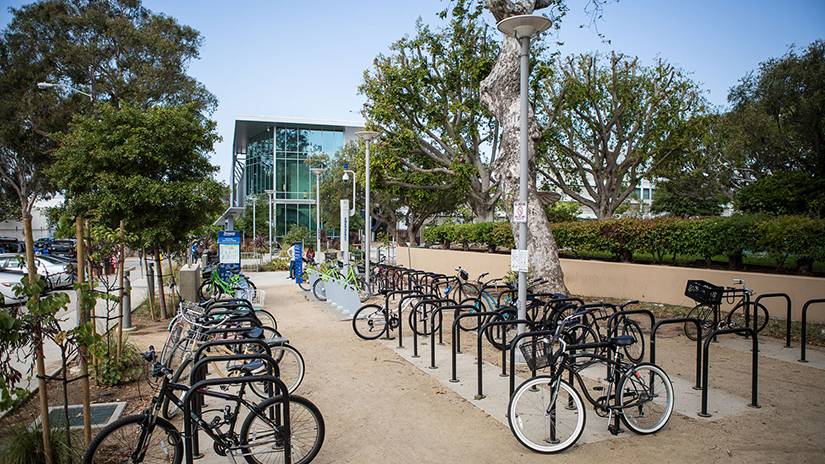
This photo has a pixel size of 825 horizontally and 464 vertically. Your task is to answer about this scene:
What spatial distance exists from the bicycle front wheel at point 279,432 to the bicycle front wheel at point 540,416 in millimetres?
1594

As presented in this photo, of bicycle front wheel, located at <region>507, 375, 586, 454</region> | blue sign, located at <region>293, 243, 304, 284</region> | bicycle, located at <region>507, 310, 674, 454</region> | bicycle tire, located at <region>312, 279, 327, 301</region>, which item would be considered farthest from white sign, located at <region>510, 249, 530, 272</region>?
blue sign, located at <region>293, 243, 304, 284</region>

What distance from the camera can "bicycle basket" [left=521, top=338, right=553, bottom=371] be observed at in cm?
558

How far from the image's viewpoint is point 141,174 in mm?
10766

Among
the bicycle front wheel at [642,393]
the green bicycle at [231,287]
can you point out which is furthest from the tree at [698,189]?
the bicycle front wheel at [642,393]

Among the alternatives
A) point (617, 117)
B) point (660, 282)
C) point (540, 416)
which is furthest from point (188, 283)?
point (617, 117)

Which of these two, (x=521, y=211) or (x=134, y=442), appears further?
(x=521, y=211)

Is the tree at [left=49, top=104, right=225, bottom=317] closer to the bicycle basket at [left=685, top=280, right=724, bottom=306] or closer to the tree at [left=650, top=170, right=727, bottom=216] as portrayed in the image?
the bicycle basket at [left=685, top=280, right=724, bottom=306]

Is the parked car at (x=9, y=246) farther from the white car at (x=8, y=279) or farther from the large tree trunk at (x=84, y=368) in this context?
the large tree trunk at (x=84, y=368)

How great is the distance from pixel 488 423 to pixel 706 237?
28.2 feet

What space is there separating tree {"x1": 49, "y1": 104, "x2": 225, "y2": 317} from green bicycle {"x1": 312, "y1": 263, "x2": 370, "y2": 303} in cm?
308

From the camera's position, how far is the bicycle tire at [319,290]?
14328 mm

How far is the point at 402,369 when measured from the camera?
7.36 m

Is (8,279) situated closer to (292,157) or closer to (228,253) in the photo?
(228,253)

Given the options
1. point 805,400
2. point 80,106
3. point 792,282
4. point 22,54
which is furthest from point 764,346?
point 22,54
